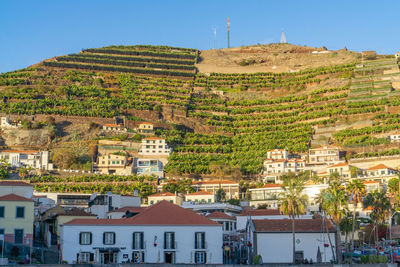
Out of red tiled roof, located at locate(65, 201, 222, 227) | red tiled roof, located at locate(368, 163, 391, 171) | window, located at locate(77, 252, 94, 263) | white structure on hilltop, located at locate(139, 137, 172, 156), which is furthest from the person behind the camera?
white structure on hilltop, located at locate(139, 137, 172, 156)

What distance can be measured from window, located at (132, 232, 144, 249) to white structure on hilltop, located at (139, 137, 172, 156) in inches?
3030

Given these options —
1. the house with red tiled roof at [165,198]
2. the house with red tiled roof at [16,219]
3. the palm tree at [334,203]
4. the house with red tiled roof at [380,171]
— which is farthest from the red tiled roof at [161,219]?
the house with red tiled roof at [380,171]

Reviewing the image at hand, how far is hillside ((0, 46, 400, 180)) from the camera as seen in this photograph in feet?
431

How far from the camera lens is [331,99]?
503ft

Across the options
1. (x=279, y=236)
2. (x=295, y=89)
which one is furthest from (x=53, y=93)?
(x=279, y=236)

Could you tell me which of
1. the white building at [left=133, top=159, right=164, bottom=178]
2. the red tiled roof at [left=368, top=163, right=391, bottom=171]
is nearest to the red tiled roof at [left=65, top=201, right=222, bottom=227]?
the red tiled roof at [left=368, top=163, right=391, bottom=171]

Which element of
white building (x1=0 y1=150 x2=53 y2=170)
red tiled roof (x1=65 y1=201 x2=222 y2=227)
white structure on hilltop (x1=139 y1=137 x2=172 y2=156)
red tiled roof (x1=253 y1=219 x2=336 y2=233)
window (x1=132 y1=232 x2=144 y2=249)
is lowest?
window (x1=132 y1=232 x2=144 y2=249)

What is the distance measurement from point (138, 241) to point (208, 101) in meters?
118

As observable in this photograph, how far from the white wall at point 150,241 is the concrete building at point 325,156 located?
245ft

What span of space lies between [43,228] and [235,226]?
21.4m

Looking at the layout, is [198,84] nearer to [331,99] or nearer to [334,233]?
[331,99]

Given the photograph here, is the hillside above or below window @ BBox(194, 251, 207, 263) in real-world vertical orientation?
above

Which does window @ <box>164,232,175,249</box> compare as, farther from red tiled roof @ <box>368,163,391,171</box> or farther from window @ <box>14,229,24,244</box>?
red tiled roof @ <box>368,163,391,171</box>

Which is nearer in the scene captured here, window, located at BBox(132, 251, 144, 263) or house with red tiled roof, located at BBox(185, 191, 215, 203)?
window, located at BBox(132, 251, 144, 263)
